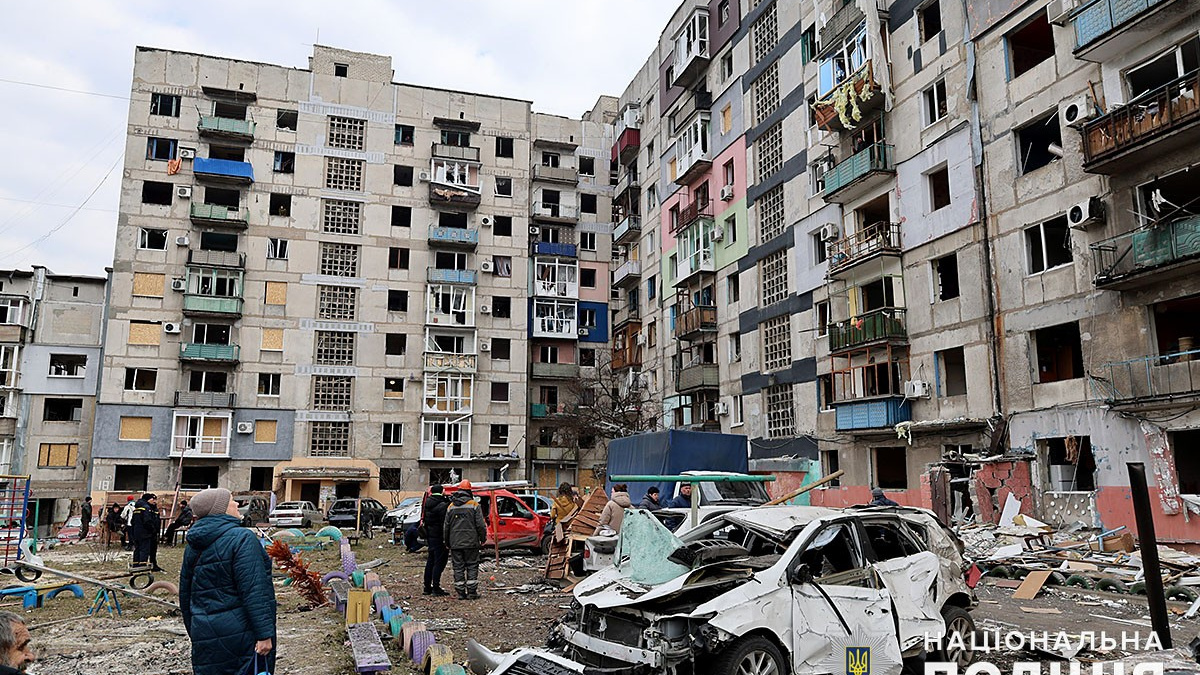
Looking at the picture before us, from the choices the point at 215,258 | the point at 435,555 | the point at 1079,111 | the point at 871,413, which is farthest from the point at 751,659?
the point at 215,258

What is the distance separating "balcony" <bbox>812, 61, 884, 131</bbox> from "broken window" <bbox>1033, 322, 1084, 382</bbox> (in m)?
9.74

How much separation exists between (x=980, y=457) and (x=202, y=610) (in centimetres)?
2049

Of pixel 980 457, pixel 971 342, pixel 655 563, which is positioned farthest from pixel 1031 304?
pixel 655 563

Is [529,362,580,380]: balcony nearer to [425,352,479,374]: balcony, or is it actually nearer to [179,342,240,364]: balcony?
[425,352,479,374]: balcony

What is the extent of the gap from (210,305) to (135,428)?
712 centimetres

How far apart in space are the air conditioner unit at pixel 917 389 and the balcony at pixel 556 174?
102ft

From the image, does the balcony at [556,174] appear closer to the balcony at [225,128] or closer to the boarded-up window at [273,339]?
the balcony at [225,128]

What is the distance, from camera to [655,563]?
716 centimetres

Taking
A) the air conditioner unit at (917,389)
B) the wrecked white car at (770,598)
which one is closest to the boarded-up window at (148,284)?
the air conditioner unit at (917,389)

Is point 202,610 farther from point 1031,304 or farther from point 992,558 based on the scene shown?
point 1031,304

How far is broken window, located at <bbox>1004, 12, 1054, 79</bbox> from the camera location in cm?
2173

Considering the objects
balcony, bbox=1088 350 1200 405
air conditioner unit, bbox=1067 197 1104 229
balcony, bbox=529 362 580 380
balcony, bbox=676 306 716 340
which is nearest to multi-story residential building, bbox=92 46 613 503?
balcony, bbox=529 362 580 380

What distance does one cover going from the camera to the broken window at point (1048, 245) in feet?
66.5

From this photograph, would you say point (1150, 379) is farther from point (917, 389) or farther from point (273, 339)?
point (273, 339)
